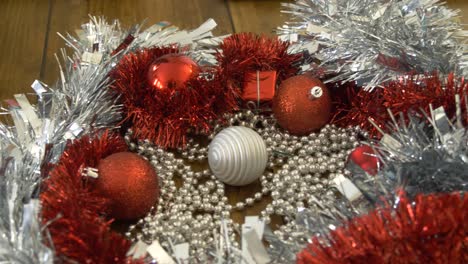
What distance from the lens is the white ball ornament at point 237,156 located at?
692mm

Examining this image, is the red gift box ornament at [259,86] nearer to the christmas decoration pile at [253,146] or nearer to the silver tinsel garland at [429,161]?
the christmas decoration pile at [253,146]

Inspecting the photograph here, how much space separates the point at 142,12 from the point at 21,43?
0.24 m

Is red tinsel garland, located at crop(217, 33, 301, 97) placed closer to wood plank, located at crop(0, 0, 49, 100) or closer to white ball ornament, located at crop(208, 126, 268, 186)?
white ball ornament, located at crop(208, 126, 268, 186)

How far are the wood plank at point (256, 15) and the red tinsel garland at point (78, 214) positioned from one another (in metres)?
0.51

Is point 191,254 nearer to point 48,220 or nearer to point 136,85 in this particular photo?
point 48,220

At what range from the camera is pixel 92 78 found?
30.4 inches

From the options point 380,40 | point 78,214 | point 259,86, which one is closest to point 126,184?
point 78,214

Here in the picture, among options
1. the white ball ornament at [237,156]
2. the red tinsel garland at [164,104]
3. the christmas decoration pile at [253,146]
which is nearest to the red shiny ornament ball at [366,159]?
the christmas decoration pile at [253,146]

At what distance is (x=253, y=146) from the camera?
27.5 inches

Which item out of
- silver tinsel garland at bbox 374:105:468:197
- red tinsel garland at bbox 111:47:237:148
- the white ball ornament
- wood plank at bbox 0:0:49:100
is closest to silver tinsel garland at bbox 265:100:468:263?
silver tinsel garland at bbox 374:105:468:197

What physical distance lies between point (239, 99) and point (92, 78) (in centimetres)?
20

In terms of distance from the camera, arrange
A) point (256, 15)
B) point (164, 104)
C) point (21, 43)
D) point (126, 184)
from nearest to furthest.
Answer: point (126, 184) < point (164, 104) < point (21, 43) < point (256, 15)

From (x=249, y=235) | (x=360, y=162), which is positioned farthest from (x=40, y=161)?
(x=360, y=162)

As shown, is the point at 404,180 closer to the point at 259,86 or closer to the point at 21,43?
the point at 259,86
